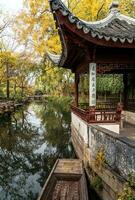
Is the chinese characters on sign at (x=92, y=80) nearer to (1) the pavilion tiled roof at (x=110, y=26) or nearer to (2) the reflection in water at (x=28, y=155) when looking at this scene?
(1) the pavilion tiled roof at (x=110, y=26)

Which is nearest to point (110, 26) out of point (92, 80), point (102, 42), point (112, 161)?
point (102, 42)

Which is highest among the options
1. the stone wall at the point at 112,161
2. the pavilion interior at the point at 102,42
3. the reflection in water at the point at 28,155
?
the pavilion interior at the point at 102,42

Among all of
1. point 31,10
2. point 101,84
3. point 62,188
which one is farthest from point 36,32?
point 62,188

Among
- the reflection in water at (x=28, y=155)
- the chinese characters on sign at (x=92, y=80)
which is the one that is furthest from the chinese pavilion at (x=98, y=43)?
the reflection in water at (x=28, y=155)

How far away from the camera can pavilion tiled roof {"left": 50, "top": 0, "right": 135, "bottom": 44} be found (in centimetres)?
1033

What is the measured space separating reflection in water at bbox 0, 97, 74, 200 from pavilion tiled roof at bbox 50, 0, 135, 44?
19.2 feet

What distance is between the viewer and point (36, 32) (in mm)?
27281

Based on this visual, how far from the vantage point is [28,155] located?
17.5 meters

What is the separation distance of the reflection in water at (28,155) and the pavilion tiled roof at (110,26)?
19.2ft

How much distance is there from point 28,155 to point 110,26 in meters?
7.97

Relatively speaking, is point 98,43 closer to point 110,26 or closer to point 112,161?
A: point 110,26

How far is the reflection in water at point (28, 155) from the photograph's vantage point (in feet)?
39.7

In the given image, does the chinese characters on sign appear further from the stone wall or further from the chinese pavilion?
the stone wall

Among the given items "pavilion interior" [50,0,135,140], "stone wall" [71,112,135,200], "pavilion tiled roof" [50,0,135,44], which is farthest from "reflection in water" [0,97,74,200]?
"pavilion tiled roof" [50,0,135,44]
